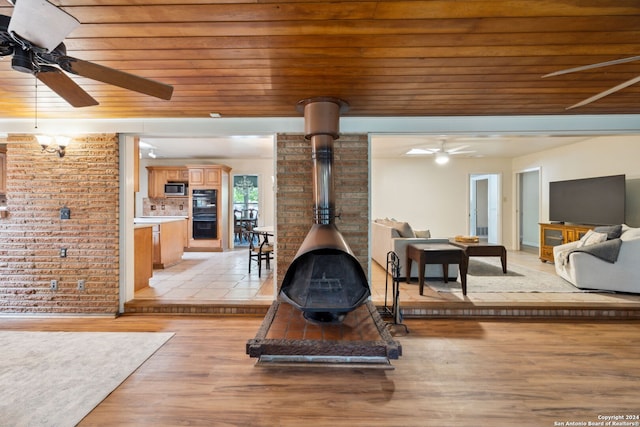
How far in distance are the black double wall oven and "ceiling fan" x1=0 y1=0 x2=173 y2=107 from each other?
5155mm

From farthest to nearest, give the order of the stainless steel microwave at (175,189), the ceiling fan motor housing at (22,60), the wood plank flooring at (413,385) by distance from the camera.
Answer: the stainless steel microwave at (175,189) → the wood plank flooring at (413,385) → the ceiling fan motor housing at (22,60)

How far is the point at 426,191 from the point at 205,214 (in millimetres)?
5193

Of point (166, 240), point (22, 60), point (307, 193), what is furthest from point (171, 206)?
point (22, 60)

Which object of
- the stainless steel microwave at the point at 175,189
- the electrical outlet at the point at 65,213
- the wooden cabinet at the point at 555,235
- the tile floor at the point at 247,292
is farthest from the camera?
the stainless steel microwave at the point at 175,189

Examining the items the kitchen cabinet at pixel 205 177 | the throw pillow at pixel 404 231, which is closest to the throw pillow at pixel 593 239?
the throw pillow at pixel 404 231

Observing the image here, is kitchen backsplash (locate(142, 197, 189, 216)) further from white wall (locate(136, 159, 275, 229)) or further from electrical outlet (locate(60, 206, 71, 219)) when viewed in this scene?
electrical outlet (locate(60, 206, 71, 219))

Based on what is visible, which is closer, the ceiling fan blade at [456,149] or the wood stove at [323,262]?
the wood stove at [323,262]

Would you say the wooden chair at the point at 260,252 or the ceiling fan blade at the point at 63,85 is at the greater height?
the ceiling fan blade at the point at 63,85

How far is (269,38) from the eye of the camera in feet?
5.91

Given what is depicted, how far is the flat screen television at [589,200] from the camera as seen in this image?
4.68m

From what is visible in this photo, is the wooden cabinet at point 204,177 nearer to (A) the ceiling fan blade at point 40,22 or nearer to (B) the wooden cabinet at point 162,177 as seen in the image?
(B) the wooden cabinet at point 162,177

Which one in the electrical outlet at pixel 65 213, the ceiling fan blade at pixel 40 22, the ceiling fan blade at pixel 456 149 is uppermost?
the ceiling fan blade at pixel 456 149

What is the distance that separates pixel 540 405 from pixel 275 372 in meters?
1.72

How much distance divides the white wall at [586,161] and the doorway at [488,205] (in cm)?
82
